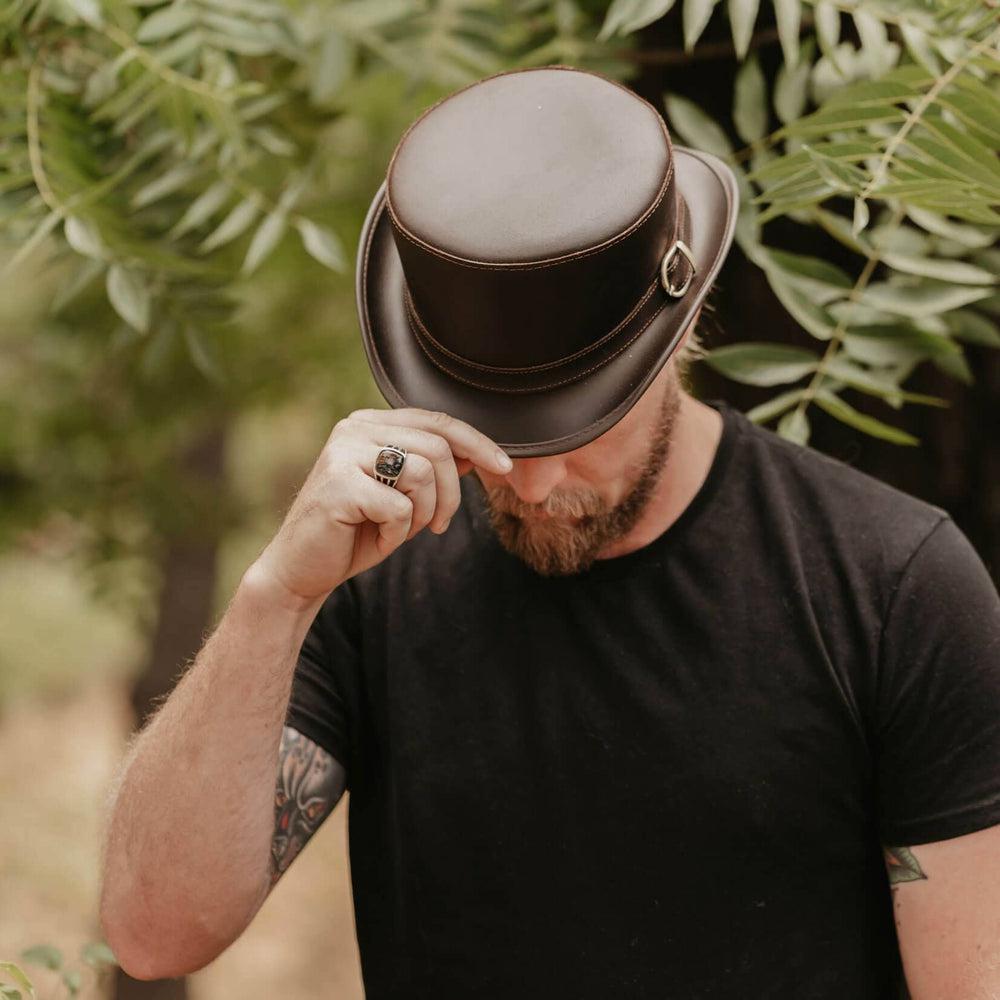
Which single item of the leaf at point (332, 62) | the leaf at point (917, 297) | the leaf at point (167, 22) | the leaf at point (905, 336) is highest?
the leaf at point (167, 22)

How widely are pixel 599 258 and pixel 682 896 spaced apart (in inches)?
46.8

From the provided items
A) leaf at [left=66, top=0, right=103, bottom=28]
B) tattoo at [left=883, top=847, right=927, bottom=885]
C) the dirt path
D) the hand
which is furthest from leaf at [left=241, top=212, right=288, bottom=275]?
the dirt path

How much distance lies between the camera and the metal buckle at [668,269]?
82.0 inches

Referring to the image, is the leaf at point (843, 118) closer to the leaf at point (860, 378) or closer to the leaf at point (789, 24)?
the leaf at point (789, 24)

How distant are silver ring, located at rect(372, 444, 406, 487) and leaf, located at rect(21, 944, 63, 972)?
3.48 feet

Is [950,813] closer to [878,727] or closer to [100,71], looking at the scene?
[878,727]

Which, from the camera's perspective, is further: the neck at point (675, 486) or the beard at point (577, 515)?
the neck at point (675, 486)

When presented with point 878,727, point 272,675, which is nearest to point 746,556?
point 878,727

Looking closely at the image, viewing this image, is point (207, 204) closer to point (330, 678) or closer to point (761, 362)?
point (330, 678)

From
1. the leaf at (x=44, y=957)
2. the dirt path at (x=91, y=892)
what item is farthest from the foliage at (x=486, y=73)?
the dirt path at (x=91, y=892)

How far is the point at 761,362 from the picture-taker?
2.71 meters

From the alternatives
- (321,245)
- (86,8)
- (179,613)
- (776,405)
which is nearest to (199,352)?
(321,245)

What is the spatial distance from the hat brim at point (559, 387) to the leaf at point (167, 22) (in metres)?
0.65

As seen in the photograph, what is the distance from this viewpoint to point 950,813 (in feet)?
6.85
